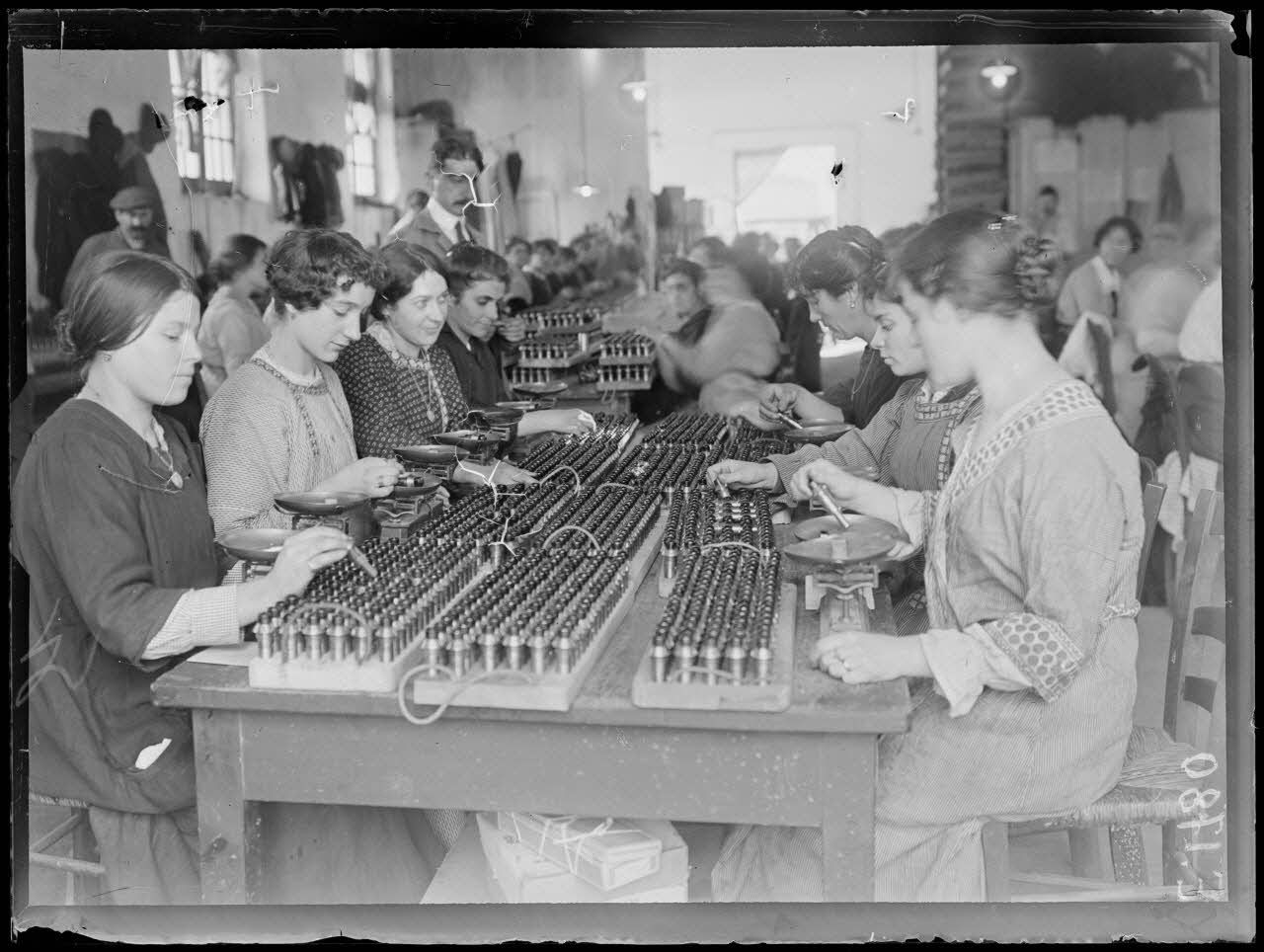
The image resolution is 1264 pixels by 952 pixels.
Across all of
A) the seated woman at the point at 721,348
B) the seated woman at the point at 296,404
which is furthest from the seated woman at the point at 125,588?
the seated woman at the point at 721,348

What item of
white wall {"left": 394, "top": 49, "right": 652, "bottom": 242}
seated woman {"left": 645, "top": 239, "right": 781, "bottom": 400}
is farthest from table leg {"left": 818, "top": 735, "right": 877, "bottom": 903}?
seated woman {"left": 645, "top": 239, "right": 781, "bottom": 400}

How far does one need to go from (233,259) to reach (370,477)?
10.5ft

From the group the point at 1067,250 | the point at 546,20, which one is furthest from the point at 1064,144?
the point at 546,20

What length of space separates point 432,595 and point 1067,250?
75.4 inches

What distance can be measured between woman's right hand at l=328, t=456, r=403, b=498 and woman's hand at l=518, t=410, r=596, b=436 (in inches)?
76.9

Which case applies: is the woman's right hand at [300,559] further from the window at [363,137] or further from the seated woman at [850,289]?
the window at [363,137]

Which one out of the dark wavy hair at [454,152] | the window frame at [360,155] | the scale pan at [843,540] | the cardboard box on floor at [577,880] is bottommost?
the cardboard box on floor at [577,880]

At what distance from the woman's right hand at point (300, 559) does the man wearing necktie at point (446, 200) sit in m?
3.66

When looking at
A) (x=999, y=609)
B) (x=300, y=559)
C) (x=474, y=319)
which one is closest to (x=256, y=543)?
(x=300, y=559)

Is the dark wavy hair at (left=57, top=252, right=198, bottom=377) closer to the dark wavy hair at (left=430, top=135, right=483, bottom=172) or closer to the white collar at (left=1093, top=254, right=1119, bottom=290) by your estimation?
the white collar at (left=1093, top=254, right=1119, bottom=290)

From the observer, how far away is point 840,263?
14.5ft

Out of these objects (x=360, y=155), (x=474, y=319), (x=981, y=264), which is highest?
(x=360, y=155)

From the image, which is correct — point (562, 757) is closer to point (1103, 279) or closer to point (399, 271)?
point (1103, 279)

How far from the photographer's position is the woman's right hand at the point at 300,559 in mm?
2566
